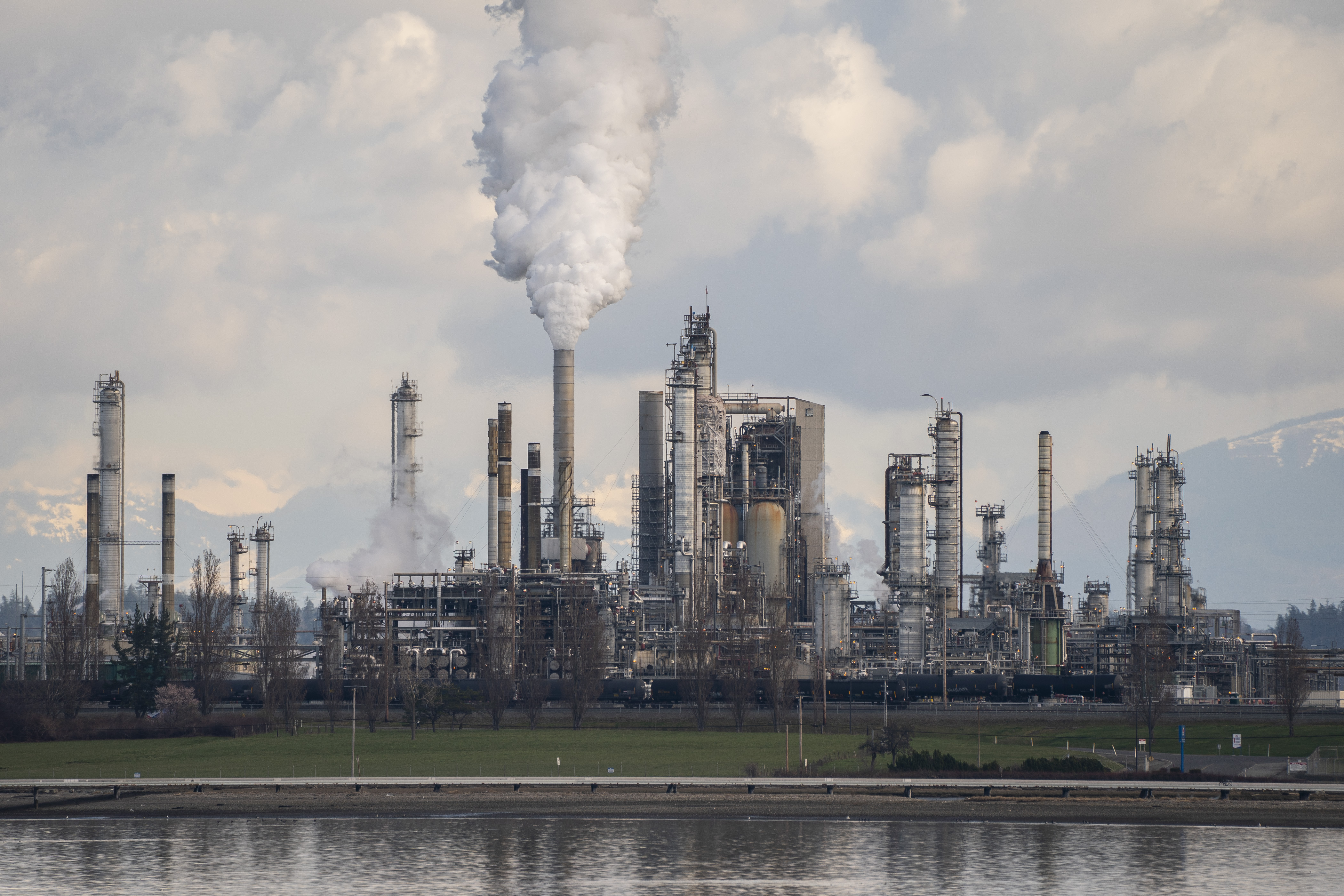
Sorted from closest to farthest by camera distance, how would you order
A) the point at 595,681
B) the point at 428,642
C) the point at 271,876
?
the point at 271,876 < the point at 595,681 < the point at 428,642

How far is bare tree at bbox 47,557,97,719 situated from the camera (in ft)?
352

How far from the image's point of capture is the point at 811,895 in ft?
165

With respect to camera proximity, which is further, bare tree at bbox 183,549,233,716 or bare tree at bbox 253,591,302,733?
bare tree at bbox 183,549,233,716

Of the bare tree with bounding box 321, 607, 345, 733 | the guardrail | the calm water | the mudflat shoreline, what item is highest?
the bare tree with bounding box 321, 607, 345, 733

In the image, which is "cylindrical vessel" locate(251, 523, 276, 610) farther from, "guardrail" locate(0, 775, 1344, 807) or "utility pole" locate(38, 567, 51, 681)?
"guardrail" locate(0, 775, 1344, 807)

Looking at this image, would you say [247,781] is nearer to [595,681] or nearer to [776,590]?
[595,681]

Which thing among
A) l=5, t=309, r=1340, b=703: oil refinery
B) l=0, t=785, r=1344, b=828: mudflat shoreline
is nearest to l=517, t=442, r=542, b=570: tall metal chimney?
l=5, t=309, r=1340, b=703: oil refinery

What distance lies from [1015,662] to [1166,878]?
263ft

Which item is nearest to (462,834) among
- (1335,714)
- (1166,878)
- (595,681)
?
(1166,878)

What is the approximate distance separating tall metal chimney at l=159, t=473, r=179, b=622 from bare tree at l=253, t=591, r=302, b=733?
22991 mm

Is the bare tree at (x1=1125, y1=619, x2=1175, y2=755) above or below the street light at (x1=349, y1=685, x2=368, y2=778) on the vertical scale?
above

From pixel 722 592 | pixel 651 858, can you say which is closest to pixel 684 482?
pixel 722 592

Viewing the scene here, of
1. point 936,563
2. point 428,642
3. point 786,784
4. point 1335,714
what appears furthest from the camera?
point 936,563

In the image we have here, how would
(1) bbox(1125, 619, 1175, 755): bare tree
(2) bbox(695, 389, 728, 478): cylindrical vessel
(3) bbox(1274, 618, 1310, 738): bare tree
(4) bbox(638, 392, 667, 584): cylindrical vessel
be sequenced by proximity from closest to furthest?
(1) bbox(1125, 619, 1175, 755): bare tree
(3) bbox(1274, 618, 1310, 738): bare tree
(2) bbox(695, 389, 728, 478): cylindrical vessel
(4) bbox(638, 392, 667, 584): cylindrical vessel
